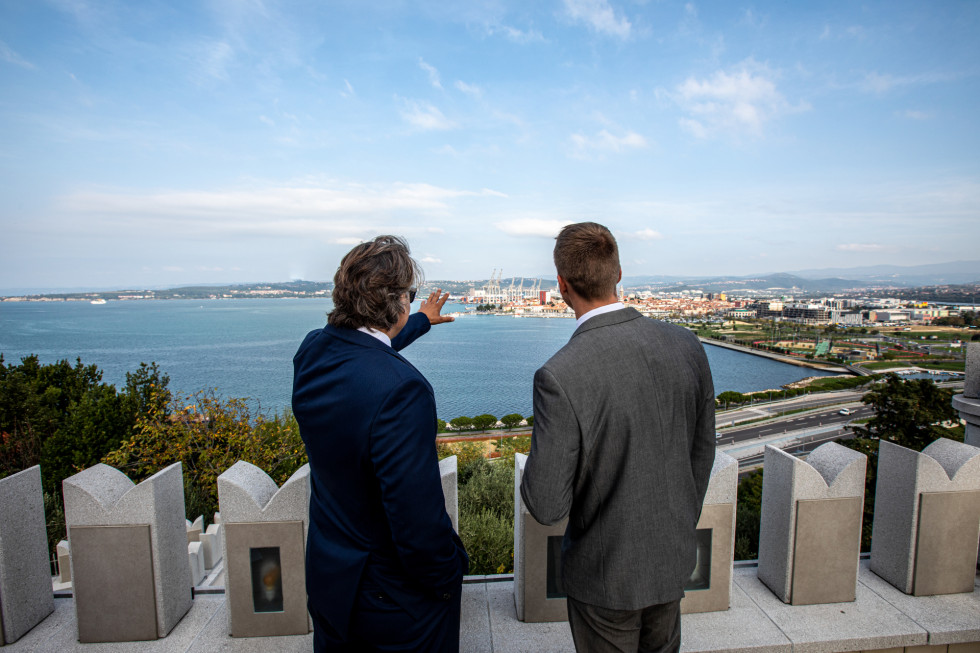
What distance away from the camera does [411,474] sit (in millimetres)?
1013

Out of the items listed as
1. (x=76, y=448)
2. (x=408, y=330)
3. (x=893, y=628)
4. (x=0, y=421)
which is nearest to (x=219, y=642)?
(x=408, y=330)

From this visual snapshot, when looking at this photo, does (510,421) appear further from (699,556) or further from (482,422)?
(699,556)

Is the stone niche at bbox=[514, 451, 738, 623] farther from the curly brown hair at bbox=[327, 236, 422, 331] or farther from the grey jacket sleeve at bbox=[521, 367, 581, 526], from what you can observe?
the curly brown hair at bbox=[327, 236, 422, 331]

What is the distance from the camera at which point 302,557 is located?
188 centimetres

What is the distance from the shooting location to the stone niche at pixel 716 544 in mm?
1964

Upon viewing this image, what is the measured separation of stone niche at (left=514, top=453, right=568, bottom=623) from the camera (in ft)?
6.32

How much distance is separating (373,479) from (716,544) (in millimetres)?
1540

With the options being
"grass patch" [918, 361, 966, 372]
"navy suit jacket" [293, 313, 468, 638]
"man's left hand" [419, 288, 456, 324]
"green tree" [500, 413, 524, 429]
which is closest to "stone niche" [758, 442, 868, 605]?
"man's left hand" [419, 288, 456, 324]

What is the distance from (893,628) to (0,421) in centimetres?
1729

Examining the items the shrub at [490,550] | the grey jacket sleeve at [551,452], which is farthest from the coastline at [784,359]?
the grey jacket sleeve at [551,452]

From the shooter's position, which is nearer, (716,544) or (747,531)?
(716,544)

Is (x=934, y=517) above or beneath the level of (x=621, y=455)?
beneath

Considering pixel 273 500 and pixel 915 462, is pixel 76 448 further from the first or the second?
pixel 915 462

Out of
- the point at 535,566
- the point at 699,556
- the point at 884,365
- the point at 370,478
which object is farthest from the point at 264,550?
the point at 884,365
